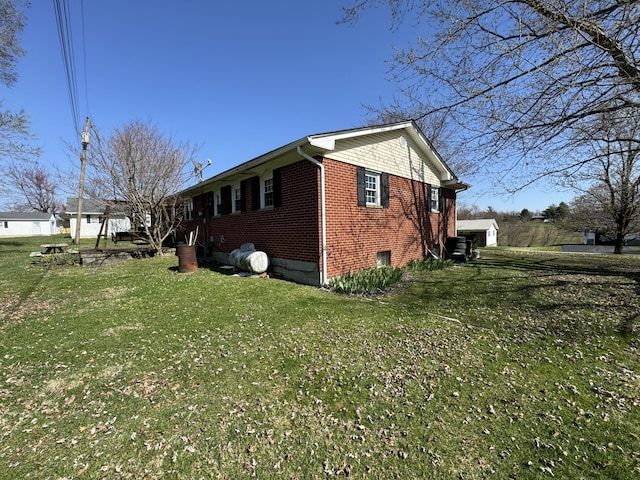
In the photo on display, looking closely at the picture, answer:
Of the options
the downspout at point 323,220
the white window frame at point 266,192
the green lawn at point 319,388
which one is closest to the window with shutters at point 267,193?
the white window frame at point 266,192

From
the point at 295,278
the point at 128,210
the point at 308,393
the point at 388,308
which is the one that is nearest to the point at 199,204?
the point at 128,210

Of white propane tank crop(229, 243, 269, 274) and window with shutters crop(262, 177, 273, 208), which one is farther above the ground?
window with shutters crop(262, 177, 273, 208)

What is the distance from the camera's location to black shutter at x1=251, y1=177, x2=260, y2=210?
9820 mm

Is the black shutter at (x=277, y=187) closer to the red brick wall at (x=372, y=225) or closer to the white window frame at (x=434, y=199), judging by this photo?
the red brick wall at (x=372, y=225)

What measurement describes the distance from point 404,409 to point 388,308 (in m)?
3.20

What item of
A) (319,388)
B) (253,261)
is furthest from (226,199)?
(319,388)

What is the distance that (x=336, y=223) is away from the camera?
7875 millimetres

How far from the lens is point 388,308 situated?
19.8 ft

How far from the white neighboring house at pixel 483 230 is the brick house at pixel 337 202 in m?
23.0

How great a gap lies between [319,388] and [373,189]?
7.18 meters

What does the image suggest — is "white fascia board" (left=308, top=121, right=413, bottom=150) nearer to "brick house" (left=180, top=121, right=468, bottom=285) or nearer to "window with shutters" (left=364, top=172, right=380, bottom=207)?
"brick house" (left=180, top=121, right=468, bottom=285)

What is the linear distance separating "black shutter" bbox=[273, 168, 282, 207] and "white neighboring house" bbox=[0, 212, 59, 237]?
52.7 meters

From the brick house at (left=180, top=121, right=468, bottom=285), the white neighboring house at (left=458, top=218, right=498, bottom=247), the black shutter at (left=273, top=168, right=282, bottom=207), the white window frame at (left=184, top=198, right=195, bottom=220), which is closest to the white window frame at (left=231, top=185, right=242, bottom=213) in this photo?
the brick house at (left=180, top=121, right=468, bottom=285)

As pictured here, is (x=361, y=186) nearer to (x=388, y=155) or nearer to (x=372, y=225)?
(x=372, y=225)
